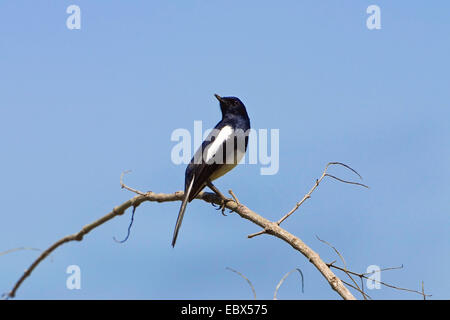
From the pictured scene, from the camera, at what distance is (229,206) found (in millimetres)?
6715

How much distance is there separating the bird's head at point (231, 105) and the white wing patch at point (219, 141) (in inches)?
18.1

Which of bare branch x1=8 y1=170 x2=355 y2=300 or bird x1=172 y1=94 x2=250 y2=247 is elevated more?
bird x1=172 y1=94 x2=250 y2=247

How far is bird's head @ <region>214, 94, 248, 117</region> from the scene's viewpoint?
328 inches

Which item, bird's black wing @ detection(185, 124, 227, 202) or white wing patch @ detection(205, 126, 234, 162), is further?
white wing patch @ detection(205, 126, 234, 162)

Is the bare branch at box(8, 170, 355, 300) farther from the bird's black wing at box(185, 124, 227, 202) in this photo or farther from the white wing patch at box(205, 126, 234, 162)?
the white wing patch at box(205, 126, 234, 162)

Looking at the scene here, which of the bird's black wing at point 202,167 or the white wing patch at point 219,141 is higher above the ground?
the white wing patch at point 219,141

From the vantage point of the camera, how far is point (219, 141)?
7.55 meters

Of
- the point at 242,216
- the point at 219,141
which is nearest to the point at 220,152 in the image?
the point at 219,141

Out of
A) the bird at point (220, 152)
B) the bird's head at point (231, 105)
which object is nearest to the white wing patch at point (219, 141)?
the bird at point (220, 152)

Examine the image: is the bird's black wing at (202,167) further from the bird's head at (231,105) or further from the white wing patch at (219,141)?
the bird's head at (231,105)

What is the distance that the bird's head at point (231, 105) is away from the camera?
328 inches

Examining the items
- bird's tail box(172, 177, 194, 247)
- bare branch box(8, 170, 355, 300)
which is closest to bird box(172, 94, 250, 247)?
bird's tail box(172, 177, 194, 247)

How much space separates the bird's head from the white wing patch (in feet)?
1.51
